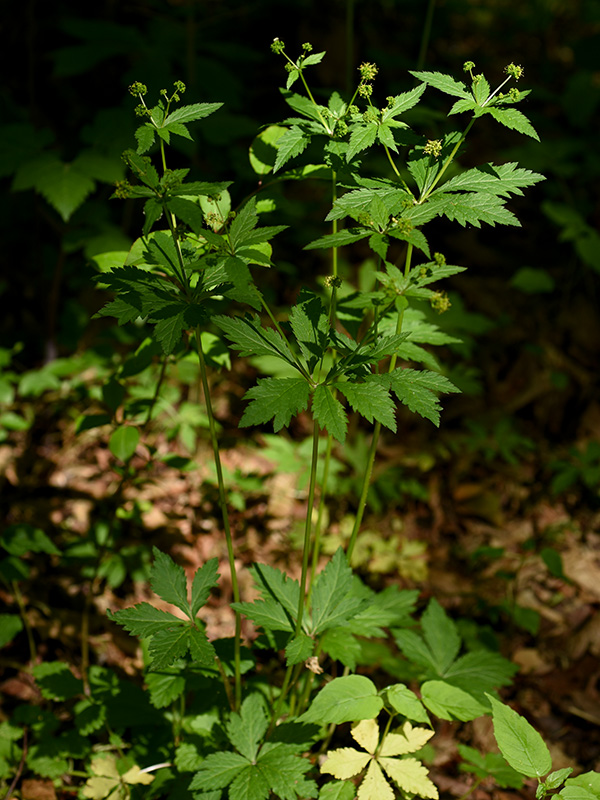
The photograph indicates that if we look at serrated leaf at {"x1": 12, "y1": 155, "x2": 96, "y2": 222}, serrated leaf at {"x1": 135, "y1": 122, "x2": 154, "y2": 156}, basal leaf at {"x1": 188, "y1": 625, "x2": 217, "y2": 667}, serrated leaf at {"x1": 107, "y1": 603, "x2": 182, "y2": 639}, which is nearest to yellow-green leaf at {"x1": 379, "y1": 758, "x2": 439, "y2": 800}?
basal leaf at {"x1": 188, "y1": 625, "x2": 217, "y2": 667}

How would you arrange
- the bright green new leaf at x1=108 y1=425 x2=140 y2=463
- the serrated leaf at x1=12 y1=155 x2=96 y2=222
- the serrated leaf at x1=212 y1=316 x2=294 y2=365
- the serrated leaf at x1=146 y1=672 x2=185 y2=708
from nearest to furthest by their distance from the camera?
the serrated leaf at x1=212 y1=316 x2=294 y2=365
the serrated leaf at x1=146 y1=672 x2=185 y2=708
the bright green new leaf at x1=108 y1=425 x2=140 y2=463
the serrated leaf at x1=12 y1=155 x2=96 y2=222

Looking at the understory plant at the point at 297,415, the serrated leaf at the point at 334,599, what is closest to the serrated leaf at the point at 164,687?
the understory plant at the point at 297,415

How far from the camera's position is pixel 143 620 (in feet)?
4.70

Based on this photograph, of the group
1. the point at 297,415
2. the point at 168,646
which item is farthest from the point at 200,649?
the point at 297,415

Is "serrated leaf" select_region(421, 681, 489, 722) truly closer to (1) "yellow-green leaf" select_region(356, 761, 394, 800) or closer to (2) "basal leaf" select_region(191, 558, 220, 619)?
(1) "yellow-green leaf" select_region(356, 761, 394, 800)

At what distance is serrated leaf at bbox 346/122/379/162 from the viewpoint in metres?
1.24

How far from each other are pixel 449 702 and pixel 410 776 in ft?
0.70

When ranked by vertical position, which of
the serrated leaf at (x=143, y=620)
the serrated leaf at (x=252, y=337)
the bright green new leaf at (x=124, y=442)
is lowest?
the serrated leaf at (x=143, y=620)

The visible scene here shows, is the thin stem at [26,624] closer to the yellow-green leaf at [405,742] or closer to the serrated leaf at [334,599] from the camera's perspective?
the serrated leaf at [334,599]

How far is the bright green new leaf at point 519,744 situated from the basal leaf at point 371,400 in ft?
2.19

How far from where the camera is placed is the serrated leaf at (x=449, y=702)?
5.06ft

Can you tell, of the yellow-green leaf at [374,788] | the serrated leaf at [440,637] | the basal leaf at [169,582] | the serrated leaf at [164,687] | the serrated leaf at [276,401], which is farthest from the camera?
the serrated leaf at [440,637]

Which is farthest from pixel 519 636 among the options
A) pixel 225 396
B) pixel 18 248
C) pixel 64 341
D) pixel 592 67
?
pixel 592 67

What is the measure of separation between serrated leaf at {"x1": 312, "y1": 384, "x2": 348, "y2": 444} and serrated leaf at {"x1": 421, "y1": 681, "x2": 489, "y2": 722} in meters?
0.85
